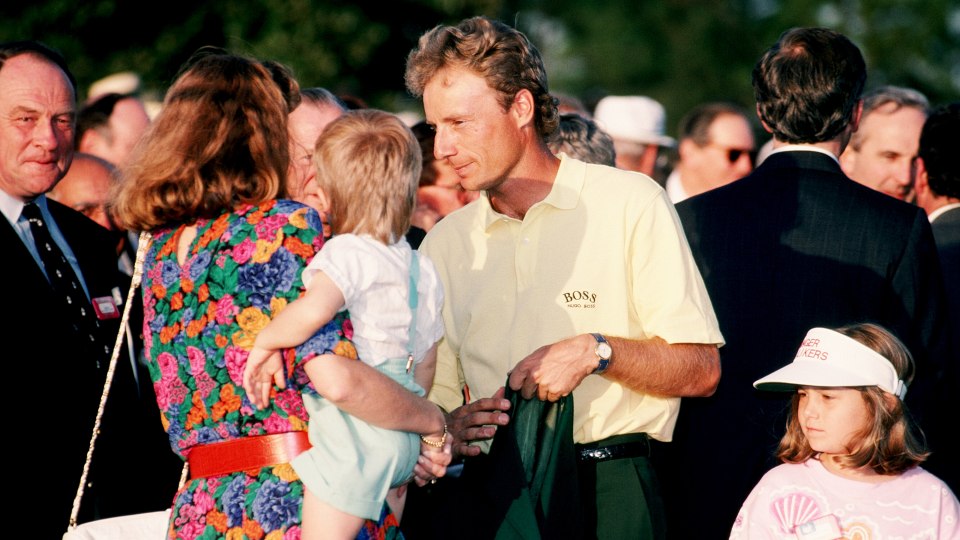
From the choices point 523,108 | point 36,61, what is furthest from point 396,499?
point 36,61

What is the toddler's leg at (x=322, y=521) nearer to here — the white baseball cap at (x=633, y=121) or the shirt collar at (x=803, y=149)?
the shirt collar at (x=803, y=149)

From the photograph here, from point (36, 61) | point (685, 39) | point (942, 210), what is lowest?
point (942, 210)

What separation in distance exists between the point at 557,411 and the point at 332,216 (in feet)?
2.89

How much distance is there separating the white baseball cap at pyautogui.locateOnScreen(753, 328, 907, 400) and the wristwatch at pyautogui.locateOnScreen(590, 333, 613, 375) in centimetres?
68

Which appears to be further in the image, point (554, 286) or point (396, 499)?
point (554, 286)

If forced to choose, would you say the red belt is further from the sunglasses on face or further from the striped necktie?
→ the sunglasses on face

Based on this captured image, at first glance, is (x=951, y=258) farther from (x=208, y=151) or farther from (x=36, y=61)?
(x=36, y=61)

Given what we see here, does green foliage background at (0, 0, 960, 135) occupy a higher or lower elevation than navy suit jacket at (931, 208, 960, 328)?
higher

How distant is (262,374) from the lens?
3314 mm

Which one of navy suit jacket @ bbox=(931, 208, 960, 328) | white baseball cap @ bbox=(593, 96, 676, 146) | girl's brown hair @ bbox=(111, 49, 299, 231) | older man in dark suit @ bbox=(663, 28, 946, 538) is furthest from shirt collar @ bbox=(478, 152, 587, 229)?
white baseball cap @ bbox=(593, 96, 676, 146)

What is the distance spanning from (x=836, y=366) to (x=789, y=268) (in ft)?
1.58

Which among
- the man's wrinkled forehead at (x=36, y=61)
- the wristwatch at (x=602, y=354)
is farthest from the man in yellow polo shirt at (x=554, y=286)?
the man's wrinkled forehead at (x=36, y=61)

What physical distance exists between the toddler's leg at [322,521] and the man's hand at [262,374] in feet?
0.90

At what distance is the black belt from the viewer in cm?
400
